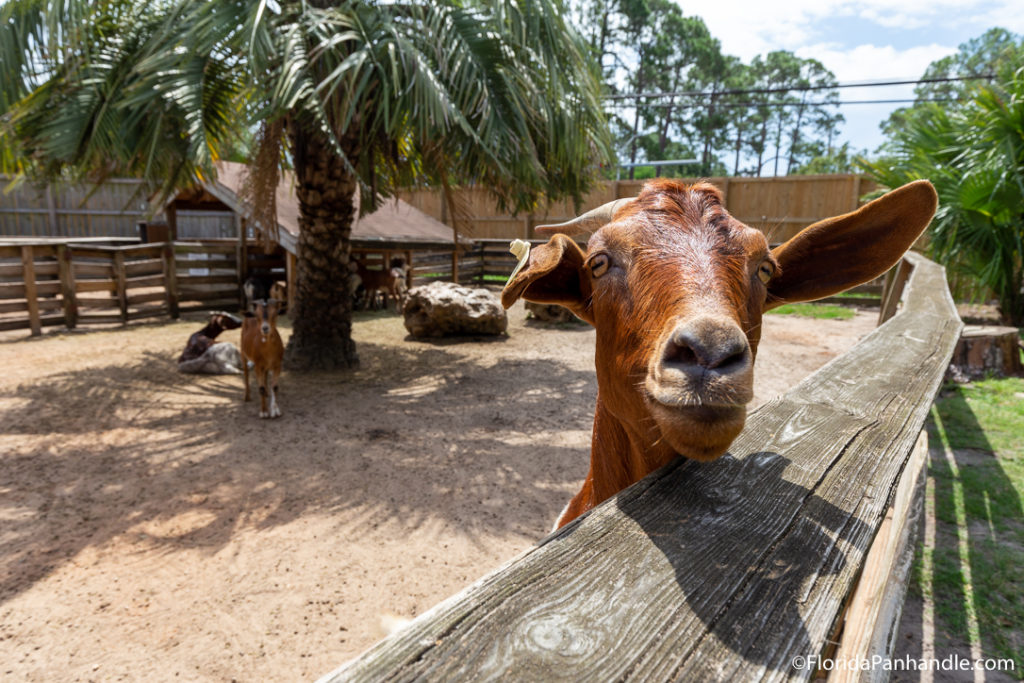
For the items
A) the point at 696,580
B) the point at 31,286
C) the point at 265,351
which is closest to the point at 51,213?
the point at 31,286

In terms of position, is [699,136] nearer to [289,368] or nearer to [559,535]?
[289,368]

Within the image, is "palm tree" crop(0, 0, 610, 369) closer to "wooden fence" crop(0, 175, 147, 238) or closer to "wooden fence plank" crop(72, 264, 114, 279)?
"wooden fence plank" crop(72, 264, 114, 279)

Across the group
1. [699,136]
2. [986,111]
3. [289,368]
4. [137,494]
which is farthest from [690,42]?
[137,494]

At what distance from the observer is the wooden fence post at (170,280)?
42.1ft

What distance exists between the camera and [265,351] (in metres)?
6.95

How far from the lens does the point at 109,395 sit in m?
7.48

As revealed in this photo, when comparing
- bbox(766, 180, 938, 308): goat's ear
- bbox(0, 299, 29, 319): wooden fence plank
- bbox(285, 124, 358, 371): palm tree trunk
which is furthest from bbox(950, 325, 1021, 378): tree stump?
bbox(0, 299, 29, 319): wooden fence plank

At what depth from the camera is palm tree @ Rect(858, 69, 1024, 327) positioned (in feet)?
26.1

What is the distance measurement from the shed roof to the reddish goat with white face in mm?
8542

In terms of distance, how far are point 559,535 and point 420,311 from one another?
36.7 ft

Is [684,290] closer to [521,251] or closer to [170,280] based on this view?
[521,251]

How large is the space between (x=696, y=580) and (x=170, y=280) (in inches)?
577

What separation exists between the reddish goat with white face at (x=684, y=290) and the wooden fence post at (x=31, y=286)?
42.7 feet

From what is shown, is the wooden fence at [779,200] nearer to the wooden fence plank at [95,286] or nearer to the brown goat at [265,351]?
the wooden fence plank at [95,286]
